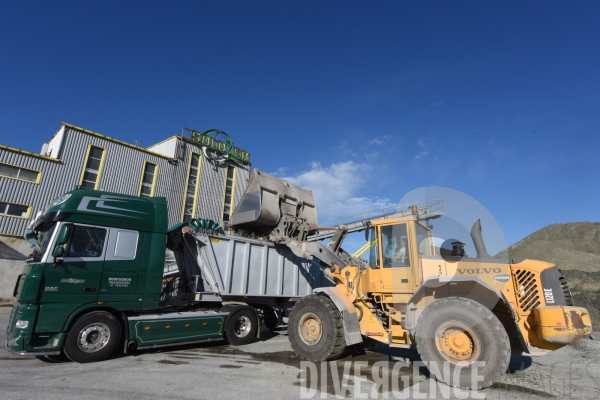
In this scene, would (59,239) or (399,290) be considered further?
(399,290)

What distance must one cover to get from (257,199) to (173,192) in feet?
55.5

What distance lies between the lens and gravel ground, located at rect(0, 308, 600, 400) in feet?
15.5

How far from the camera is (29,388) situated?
471cm

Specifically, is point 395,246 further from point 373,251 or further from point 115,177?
point 115,177

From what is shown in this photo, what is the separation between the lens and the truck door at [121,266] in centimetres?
672

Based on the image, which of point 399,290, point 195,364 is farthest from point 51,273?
point 399,290

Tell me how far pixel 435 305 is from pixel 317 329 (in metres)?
2.64

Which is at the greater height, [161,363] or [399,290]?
[399,290]

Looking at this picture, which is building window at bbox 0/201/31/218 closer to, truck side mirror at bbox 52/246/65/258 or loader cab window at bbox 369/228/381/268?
truck side mirror at bbox 52/246/65/258

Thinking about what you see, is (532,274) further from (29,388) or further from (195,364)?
(29,388)

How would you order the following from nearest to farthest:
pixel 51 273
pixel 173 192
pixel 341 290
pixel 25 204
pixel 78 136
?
pixel 51 273 < pixel 341 290 < pixel 25 204 < pixel 78 136 < pixel 173 192

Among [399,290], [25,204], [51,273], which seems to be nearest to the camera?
[51,273]

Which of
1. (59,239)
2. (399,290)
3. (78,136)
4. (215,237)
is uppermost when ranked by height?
(78,136)

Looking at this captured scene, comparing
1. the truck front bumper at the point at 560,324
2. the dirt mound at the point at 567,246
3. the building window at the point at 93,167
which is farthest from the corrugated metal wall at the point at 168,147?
the truck front bumper at the point at 560,324
